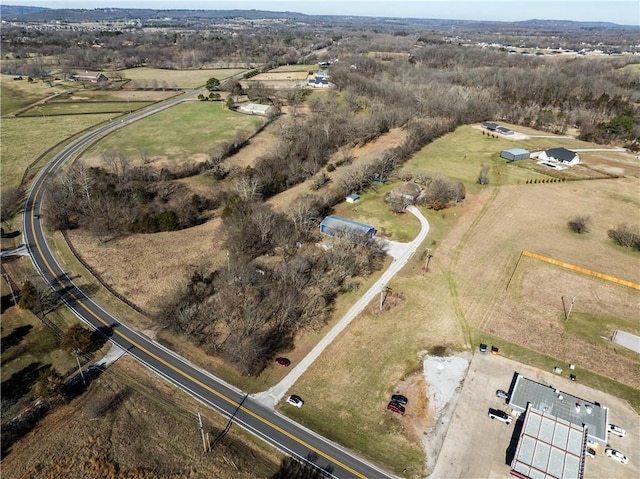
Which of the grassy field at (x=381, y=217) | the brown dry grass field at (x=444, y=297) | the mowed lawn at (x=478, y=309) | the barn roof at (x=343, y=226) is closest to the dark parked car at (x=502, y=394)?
the mowed lawn at (x=478, y=309)

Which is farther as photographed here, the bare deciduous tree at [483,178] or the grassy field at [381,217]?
the bare deciduous tree at [483,178]

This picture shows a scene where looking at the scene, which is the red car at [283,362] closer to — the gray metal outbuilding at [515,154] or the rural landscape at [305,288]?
the rural landscape at [305,288]

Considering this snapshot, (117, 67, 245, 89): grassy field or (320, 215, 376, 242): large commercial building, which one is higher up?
(117, 67, 245, 89): grassy field

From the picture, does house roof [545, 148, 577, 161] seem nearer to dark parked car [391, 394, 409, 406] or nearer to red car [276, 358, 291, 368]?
dark parked car [391, 394, 409, 406]

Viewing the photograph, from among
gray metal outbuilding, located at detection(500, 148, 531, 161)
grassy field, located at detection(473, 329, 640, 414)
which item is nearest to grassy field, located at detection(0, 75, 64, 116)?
gray metal outbuilding, located at detection(500, 148, 531, 161)

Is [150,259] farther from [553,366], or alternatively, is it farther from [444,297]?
[553,366]

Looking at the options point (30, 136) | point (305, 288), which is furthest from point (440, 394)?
point (30, 136)
